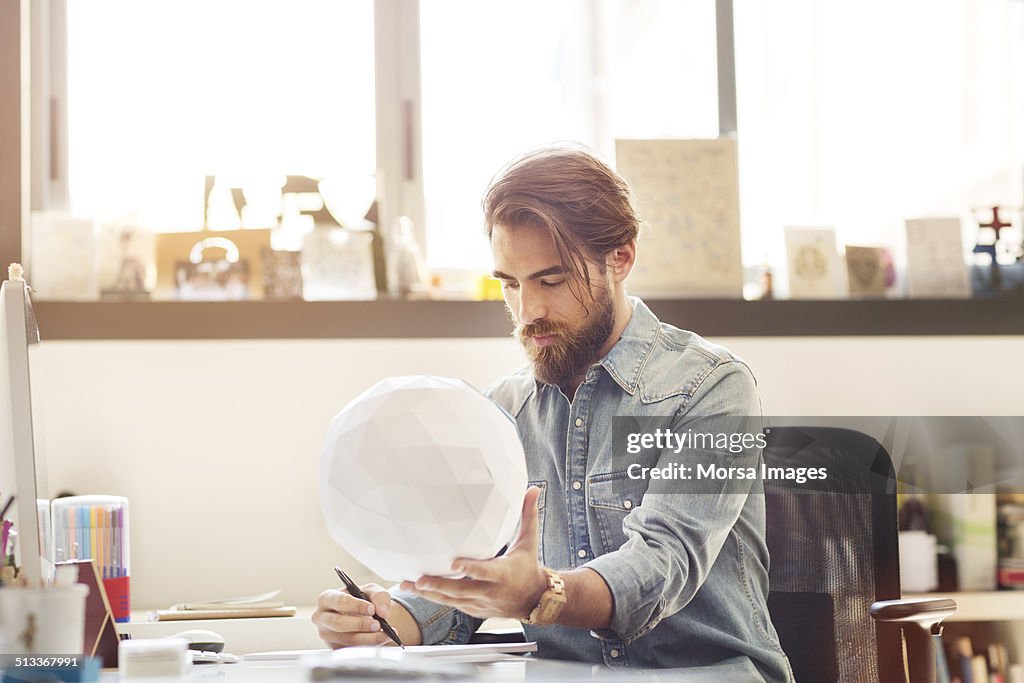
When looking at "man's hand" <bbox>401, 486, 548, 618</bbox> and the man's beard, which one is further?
the man's beard

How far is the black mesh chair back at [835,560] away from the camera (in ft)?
4.61

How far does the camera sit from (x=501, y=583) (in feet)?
2.84

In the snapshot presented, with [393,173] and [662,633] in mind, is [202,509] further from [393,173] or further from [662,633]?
[662,633]

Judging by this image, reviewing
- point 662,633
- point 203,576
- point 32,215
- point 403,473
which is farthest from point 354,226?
point 403,473

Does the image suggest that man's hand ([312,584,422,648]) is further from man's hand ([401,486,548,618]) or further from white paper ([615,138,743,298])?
white paper ([615,138,743,298])

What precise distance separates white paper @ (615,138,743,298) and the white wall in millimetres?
339

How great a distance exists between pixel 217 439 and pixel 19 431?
1.07m

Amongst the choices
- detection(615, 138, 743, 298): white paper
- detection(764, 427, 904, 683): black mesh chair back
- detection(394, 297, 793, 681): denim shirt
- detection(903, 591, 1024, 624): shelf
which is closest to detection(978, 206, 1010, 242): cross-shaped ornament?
detection(615, 138, 743, 298): white paper

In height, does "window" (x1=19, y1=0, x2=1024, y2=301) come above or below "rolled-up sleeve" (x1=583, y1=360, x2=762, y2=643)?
above

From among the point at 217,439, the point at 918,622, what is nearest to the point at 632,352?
the point at 918,622

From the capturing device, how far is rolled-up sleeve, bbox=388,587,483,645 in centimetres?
124

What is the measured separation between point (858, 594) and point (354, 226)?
120 cm

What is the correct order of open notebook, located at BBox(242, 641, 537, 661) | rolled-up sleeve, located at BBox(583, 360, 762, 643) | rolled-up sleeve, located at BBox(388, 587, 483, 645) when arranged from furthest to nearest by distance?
rolled-up sleeve, located at BBox(388, 587, 483, 645), rolled-up sleeve, located at BBox(583, 360, 762, 643), open notebook, located at BBox(242, 641, 537, 661)

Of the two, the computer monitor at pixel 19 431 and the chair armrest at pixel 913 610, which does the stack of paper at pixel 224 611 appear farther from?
the chair armrest at pixel 913 610
